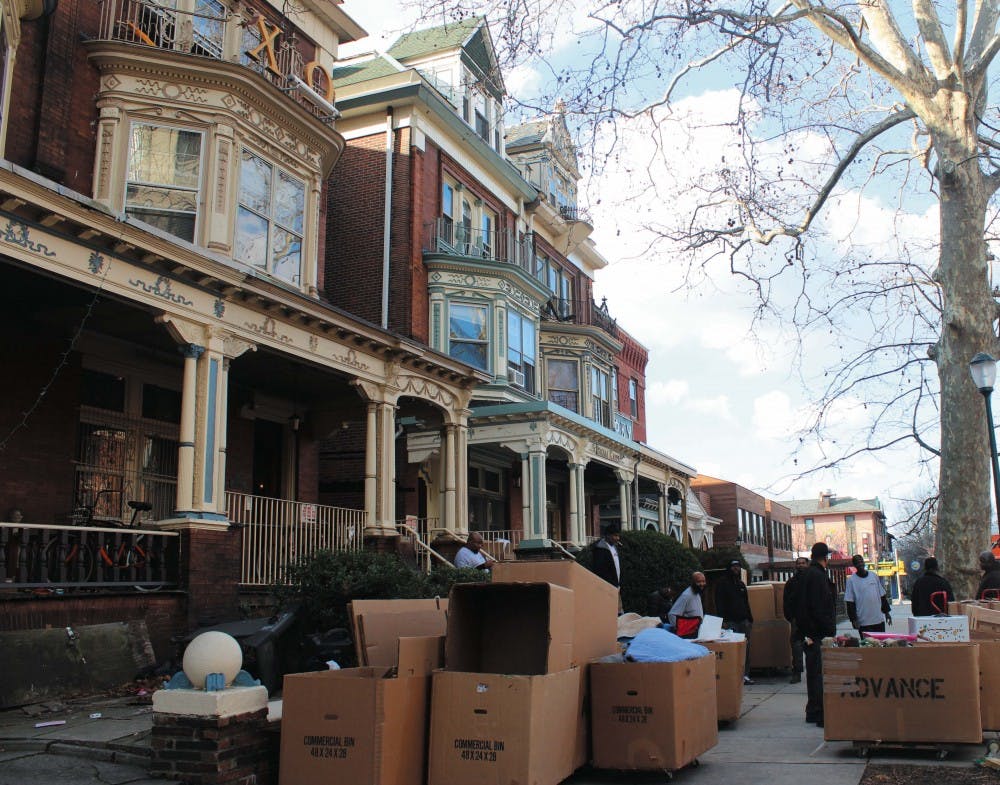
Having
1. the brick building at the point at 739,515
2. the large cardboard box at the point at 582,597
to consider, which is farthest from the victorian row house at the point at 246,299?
the brick building at the point at 739,515

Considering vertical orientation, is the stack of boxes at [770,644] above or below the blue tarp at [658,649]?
below

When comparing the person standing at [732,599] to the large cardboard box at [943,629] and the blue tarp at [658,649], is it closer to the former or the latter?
the large cardboard box at [943,629]

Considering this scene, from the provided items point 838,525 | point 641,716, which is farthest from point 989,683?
point 838,525

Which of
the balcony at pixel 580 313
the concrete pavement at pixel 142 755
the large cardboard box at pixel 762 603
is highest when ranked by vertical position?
the balcony at pixel 580 313

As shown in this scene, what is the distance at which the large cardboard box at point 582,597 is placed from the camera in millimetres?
6523

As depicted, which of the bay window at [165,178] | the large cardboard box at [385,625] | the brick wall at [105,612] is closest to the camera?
the large cardboard box at [385,625]

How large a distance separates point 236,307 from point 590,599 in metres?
7.96

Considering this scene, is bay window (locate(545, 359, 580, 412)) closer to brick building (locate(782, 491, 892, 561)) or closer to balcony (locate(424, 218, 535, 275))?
balcony (locate(424, 218, 535, 275))

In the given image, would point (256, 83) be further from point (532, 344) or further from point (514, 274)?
point (532, 344)

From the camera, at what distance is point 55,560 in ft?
34.2

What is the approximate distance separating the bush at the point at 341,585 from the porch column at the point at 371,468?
4.39 meters

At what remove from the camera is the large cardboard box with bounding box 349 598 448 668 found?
6.80 m

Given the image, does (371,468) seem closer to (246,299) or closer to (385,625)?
(246,299)

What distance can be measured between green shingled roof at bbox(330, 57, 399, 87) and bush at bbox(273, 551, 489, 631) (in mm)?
15381
